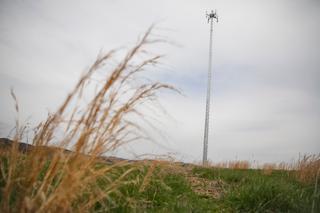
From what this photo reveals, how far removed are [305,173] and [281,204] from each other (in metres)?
2.65

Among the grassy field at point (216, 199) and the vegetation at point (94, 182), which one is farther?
the grassy field at point (216, 199)

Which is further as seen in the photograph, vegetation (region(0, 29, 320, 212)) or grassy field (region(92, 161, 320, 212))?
grassy field (region(92, 161, 320, 212))

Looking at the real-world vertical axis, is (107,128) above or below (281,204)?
above

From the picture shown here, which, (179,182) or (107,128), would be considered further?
(179,182)

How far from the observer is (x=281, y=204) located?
3.72m

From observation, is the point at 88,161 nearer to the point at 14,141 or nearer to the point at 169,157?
the point at 14,141

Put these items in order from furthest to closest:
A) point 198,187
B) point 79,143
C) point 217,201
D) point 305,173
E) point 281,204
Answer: point 305,173
point 198,187
point 217,201
point 281,204
point 79,143

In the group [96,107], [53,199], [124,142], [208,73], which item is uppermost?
[208,73]

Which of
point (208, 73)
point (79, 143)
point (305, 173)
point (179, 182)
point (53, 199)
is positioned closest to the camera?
point (53, 199)

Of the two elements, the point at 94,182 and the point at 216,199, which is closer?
the point at 94,182

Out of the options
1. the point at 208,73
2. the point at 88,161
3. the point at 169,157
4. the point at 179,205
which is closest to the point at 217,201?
the point at 179,205

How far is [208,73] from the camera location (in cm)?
1769

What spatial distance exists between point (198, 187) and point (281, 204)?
1528 millimetres

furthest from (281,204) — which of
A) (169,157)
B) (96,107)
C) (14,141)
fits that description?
(14,141)
